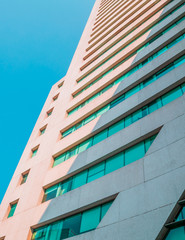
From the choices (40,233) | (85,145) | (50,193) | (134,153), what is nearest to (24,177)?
(50,193)

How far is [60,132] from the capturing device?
22.2 m

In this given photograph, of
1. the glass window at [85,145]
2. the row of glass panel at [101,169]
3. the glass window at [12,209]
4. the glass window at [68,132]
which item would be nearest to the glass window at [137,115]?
the row of glass panel at [101,169]

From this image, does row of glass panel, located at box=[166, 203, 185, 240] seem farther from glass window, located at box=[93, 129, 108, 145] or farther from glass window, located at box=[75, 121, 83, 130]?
glass window, located at box=[75, 121, 83, 130]

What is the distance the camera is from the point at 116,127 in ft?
56.8

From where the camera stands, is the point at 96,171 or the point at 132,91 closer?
the point at 96,171

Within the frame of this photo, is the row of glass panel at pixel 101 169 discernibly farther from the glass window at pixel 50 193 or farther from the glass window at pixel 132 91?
the glass window at pixel 132 91

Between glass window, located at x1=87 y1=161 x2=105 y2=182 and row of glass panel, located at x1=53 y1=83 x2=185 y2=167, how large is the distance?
7.69ft

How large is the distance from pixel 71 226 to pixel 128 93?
34.6 feet

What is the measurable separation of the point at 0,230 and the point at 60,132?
901cm

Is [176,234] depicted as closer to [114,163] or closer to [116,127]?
[114,163]

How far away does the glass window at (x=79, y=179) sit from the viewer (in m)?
15.9

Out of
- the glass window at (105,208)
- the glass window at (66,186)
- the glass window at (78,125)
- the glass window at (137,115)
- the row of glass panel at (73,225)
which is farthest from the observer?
the glass window at (78,125)

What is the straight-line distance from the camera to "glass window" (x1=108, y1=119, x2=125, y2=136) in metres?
17.0

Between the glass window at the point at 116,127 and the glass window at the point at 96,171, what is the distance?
8.34 ft
